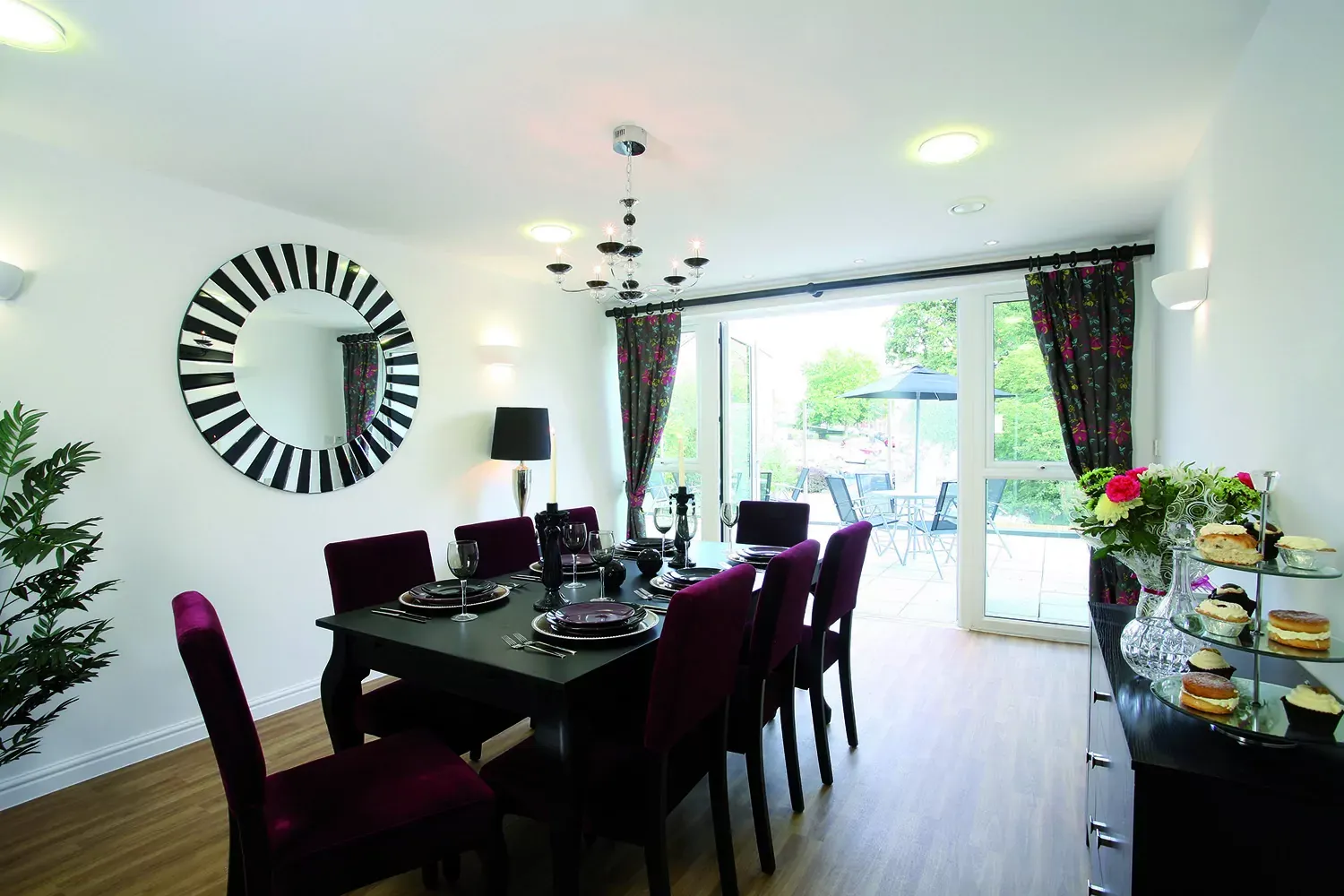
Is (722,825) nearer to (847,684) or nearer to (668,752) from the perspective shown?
(668,752)

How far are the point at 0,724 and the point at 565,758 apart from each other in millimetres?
1962

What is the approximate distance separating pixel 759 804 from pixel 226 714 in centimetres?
148

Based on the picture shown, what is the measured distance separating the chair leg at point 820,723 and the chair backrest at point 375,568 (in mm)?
1554

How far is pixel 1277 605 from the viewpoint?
168cm

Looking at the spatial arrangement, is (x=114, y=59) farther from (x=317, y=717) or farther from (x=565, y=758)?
(x=317, y=717)

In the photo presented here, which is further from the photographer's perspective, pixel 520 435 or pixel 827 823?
pixel 520 435

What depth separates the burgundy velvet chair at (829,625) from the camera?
243 cm

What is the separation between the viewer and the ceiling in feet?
5.83

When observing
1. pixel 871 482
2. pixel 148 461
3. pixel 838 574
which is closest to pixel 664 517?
pixel 838 574

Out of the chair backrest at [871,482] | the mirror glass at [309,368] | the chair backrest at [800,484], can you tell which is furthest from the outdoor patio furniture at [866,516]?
the mirror glass at [309,368]

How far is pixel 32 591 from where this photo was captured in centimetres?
227

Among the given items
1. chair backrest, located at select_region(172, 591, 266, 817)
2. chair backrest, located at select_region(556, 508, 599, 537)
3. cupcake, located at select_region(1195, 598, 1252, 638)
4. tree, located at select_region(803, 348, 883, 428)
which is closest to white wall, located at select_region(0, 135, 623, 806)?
chair backrest, located at select_region(556, 508, 599, 537)

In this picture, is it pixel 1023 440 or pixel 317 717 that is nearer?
pixel 317 717

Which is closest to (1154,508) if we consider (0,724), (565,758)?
(565,758)
